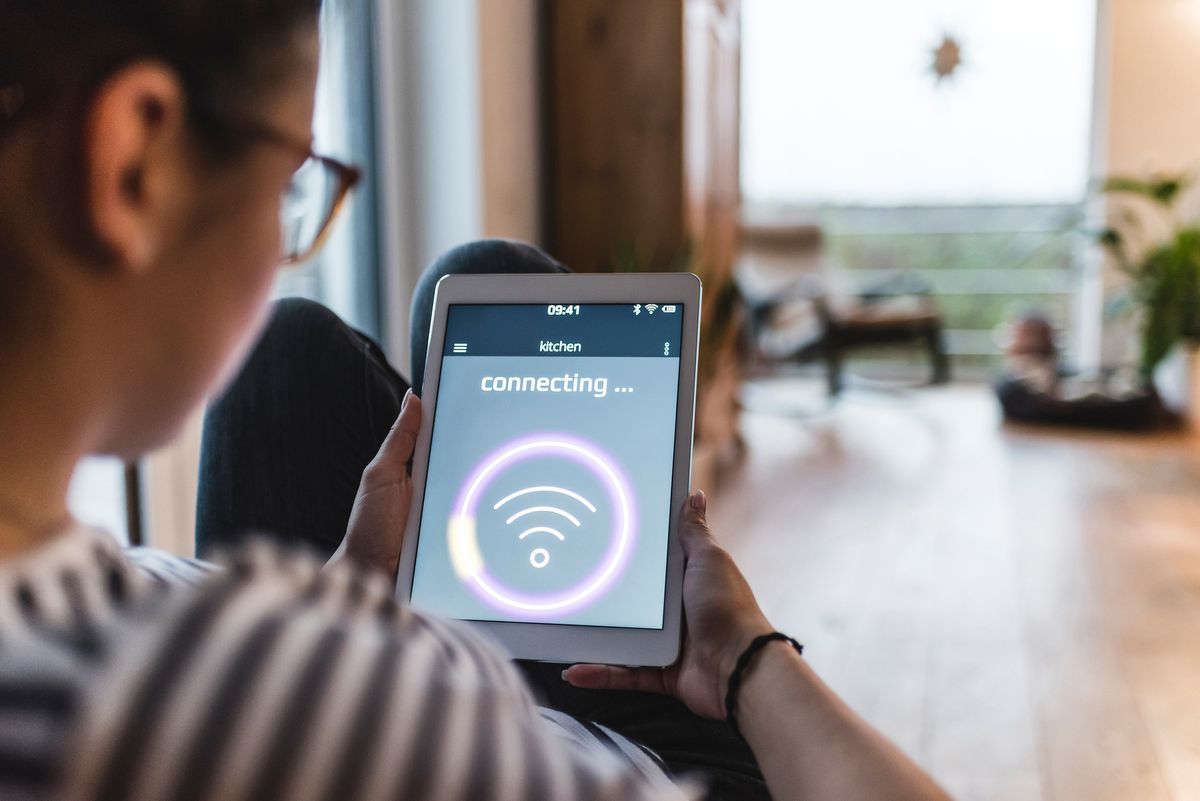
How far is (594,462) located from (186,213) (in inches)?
17.6

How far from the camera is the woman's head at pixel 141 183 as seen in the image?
1.12 ft

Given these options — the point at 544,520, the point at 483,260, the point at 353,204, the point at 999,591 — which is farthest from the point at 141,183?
the point at 999,591

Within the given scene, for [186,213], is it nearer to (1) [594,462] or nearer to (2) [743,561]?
(1) [594,462]

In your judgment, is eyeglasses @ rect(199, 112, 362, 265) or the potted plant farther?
the potted plant

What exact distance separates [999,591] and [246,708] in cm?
241

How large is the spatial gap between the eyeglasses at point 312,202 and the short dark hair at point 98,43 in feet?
0.22

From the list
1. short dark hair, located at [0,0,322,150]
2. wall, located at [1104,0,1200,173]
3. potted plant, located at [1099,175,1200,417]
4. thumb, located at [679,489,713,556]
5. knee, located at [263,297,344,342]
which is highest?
wall, located at [1104,0,1200,173]

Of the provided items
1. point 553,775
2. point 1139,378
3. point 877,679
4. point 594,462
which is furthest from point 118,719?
point 1139,378

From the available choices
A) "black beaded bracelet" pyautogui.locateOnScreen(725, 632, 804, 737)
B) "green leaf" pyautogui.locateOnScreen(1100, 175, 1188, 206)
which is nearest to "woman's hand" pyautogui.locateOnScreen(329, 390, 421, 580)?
"black beaded bracelet" pyautogui.locateOnScreen(725, 632, 804, 737)

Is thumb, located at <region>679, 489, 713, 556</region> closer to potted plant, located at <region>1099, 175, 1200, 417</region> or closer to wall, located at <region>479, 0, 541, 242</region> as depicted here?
wall, located at <region>479, 0, 541, 242</region>

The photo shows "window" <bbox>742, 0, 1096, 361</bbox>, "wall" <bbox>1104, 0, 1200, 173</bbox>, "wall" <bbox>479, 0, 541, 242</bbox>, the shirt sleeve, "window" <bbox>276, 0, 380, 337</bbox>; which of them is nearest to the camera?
the shirt sleeve

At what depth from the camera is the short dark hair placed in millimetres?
340

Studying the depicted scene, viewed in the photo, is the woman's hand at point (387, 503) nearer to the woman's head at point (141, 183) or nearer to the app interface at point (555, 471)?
the app interface at point (555, 471)

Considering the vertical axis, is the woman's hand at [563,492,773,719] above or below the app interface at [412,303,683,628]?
below
